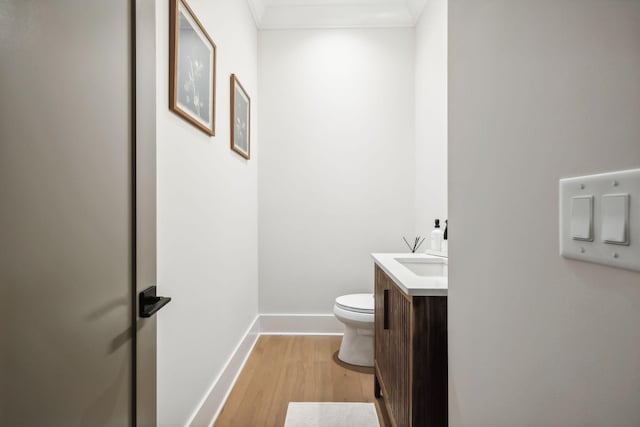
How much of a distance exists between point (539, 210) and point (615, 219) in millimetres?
146

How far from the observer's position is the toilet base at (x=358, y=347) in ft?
7.78

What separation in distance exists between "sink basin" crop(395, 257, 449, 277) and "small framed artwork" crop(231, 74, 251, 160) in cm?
127

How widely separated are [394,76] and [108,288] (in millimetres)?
2861

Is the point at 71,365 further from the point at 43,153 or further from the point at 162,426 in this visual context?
the point at 162,426

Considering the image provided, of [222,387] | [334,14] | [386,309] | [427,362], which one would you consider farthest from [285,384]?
[334,14]

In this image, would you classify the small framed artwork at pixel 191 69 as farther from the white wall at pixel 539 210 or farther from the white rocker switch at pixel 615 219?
the white rocker switch at pixel 615 219

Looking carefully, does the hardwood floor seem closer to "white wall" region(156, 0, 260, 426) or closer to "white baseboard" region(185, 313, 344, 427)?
"white baseboard" region(185, 313, 344, 427)

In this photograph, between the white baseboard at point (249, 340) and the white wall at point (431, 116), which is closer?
the white baseboard at point (249, 340)

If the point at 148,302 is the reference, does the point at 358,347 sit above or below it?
below

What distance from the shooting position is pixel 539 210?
530 millimetres

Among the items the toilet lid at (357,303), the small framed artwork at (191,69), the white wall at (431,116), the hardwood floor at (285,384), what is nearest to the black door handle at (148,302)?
the small framed artwork at (191,69)

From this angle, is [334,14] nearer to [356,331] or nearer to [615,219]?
[356,331]

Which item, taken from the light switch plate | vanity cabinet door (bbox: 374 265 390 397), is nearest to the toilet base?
vanity cabinet door (bbox: 374 265 390 397)

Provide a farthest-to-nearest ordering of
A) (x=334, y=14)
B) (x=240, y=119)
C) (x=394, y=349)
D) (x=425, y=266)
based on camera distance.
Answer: (x=334, y=14) < (x=240, y=119) < (x=425, y=266) < (x=394, y=349)
